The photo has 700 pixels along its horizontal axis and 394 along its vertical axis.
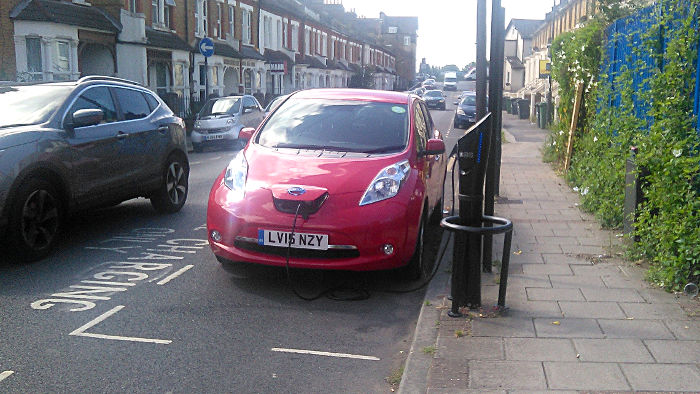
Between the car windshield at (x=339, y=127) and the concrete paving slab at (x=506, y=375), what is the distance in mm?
2856

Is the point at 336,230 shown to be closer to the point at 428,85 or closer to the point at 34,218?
the point at 34,218

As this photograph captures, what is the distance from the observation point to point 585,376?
386cm

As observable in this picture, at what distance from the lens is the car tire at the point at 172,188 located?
9164 mm

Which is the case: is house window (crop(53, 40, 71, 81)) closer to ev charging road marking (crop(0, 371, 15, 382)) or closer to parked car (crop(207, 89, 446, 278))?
parked car (crop(207, 89, 446, 278))

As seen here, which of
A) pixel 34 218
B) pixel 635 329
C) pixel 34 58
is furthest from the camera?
pixel 34 58

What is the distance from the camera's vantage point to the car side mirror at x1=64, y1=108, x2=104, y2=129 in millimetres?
7039

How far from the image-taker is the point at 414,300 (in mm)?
5688

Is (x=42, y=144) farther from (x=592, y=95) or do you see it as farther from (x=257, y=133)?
(x=592, y=95)

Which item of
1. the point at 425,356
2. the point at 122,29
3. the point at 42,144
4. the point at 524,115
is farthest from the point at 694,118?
the point at 524,115

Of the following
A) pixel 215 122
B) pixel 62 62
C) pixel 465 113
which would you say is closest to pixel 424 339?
pixel 215 122

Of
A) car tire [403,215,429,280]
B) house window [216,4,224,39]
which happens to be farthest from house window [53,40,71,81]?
car tire [403,215,429,280]

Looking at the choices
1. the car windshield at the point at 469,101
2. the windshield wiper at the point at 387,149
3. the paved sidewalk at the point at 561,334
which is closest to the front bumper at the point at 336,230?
the paved sidewalk at the point at 561,334

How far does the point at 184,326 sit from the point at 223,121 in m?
17.2

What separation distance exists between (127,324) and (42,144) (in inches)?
104
